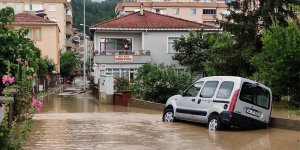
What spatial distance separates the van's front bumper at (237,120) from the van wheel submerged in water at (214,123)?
236 millimetres

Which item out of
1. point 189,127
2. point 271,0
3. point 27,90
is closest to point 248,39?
point 271,0

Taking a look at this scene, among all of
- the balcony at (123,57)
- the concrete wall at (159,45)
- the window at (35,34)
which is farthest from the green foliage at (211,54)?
the window at (35,34)

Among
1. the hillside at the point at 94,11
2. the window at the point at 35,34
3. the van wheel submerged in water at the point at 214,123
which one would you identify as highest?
the hillside at the point at 94,11

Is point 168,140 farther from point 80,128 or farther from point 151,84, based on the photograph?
point 151,84

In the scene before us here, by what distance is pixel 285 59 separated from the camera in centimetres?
1420

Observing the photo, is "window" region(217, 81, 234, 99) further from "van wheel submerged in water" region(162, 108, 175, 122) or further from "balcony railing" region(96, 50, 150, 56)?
"balcony railing" region(96, 50, 150, 56)

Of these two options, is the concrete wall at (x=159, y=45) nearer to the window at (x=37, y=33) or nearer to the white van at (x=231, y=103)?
the window at (x=37, y=33)

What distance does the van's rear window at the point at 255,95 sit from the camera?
14727mm

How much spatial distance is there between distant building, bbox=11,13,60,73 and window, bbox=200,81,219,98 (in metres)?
51.0

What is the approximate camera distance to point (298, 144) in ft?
39.6

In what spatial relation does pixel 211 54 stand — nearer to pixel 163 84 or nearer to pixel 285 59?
pixel 163 84

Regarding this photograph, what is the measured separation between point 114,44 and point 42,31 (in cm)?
2086

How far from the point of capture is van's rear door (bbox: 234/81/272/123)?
14633 millimetres

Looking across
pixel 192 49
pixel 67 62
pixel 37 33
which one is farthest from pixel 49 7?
pixel 192 49
